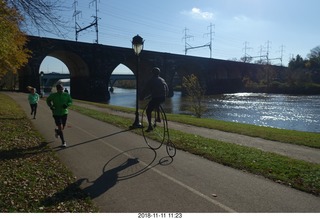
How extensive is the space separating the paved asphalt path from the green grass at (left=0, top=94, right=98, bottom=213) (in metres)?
0.28

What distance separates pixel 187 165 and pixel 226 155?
154 centimetres

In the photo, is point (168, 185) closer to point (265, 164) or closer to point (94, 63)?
point (265, 164)

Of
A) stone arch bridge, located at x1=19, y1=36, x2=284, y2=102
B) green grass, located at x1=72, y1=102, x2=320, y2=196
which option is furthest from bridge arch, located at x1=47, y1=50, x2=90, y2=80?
green grass, located at x1=72, y1=102, x2=320, y2=196

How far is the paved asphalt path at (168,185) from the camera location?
5.18 m

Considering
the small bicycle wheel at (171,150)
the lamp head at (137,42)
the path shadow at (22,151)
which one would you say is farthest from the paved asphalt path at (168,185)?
the lamp head at (137,42)

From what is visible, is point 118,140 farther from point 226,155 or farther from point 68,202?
point 68,202

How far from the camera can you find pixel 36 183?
20.1ft

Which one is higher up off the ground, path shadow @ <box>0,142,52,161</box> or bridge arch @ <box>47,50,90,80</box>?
bridge arch @ <box>47,50,90,80</box>

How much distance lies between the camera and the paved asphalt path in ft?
17.0

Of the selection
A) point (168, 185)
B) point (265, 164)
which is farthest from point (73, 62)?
point (168, 185)

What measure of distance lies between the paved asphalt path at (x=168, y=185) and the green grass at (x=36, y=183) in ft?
0.93

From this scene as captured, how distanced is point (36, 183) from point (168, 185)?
2638 mm

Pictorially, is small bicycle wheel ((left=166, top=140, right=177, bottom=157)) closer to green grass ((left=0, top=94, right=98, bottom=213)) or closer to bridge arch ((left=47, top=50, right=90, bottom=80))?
green grass ((left=0, top=94, right=98, bottom=213))
